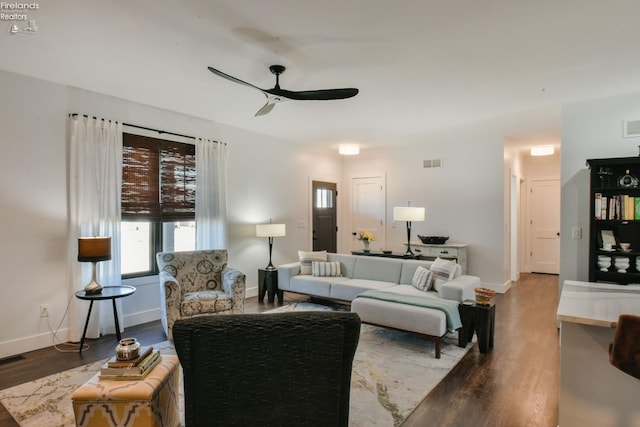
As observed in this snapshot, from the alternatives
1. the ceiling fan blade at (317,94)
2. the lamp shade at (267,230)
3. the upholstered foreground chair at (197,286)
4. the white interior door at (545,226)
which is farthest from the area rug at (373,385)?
the white interior door at (545,226)

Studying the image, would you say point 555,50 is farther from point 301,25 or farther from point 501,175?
point 501,175

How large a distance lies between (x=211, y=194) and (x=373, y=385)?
3.45m

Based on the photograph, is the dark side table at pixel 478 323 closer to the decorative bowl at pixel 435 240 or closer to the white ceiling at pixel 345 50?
the white ceiling at pixel 345 50

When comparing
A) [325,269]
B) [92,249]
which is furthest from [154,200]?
[325,269]

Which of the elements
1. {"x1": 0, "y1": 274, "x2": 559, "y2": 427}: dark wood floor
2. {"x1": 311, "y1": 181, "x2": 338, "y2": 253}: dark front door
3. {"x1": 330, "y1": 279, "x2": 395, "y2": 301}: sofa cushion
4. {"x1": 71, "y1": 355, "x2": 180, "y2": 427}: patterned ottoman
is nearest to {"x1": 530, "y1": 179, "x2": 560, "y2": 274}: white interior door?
{"x1": 0, "y1": 274, "x2": 559, "y2": 427}: dark wood floor

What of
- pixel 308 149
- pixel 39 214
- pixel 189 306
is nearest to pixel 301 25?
pixel 189 306

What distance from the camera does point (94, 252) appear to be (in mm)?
3504

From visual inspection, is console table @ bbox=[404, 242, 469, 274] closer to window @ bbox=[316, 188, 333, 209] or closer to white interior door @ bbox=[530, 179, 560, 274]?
window @ bbox=[316, 188, 333, 209]

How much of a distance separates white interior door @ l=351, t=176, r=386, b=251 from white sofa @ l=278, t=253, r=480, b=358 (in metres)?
2.24

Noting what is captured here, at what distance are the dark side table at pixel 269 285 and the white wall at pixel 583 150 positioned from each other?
12.6 ft

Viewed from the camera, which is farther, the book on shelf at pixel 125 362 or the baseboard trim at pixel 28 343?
the baseboard trim at pixel 28 343

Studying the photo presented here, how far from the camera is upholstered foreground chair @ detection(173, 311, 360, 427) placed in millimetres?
1537

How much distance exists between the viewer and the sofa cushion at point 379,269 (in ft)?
16.0

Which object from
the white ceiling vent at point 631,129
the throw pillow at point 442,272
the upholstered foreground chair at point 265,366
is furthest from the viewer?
the throw pillow at point 442,272
